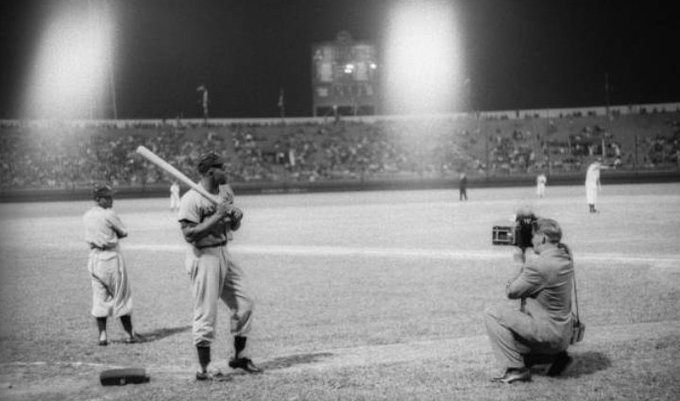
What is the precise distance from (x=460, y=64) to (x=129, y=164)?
31376 mm

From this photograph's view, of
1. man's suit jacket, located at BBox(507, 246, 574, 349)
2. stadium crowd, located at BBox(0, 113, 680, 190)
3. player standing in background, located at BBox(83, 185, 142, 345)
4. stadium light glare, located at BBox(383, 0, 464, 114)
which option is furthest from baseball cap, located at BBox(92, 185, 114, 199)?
stadium light glare, located at BBox(383, 0, 464, 114)

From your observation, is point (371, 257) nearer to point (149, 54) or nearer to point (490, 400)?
point (490, 400)

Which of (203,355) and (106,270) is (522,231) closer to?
(203,355)

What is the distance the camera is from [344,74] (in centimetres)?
6134

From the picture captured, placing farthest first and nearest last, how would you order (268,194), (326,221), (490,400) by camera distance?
(268,194) → (326,221) → (490,400)

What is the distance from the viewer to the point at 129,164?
172 feet

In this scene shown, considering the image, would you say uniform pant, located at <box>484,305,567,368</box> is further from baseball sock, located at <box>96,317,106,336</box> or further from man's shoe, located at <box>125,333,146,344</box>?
baseball sock, located at <box>96,317,106,336</box>

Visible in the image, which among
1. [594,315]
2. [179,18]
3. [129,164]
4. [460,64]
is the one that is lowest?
[594,315]

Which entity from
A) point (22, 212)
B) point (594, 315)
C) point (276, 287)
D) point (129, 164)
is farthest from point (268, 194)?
point (594, 315)

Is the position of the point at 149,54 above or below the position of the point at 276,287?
above

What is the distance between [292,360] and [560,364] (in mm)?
2659

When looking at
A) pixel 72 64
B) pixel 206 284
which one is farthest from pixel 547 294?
pixel 72 64

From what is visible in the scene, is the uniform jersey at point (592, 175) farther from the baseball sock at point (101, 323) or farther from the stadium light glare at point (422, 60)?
the stadium light glare at point (422, 60)

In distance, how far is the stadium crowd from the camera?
51031 mm
